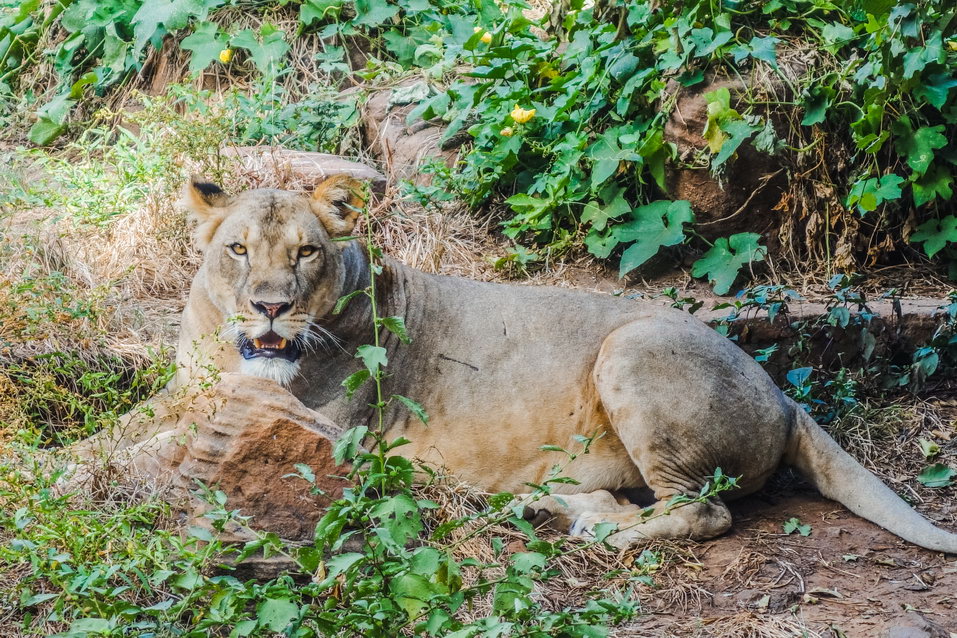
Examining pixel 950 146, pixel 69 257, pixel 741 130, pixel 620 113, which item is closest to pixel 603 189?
pixel 620 113

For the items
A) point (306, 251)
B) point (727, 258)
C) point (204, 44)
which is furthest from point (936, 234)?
point (204, 44)

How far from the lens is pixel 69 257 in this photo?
656 cm

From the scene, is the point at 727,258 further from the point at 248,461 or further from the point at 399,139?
the point at 248,461

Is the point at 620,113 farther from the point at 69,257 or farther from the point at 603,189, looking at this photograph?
the point at 69,257

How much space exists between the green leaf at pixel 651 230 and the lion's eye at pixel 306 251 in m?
2.40

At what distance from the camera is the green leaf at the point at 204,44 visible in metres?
8.53

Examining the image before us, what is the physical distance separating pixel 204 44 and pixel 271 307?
4.84 meters

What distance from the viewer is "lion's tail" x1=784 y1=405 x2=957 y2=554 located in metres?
4.50

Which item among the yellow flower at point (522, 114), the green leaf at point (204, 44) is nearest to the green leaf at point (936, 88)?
the yellow flower at point (522, 114)

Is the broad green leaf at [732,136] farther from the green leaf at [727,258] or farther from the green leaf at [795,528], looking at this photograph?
the green leaf at [795,528]

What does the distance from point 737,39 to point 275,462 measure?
436 centimetres

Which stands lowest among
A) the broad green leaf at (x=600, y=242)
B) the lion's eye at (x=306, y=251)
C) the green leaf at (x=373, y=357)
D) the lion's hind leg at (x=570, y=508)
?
the lion's hind leg at (x=570, y=508)

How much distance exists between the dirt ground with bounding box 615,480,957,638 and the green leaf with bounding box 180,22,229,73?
19.4ft

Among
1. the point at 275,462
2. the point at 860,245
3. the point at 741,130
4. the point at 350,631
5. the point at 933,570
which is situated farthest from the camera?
the point at 860,245
